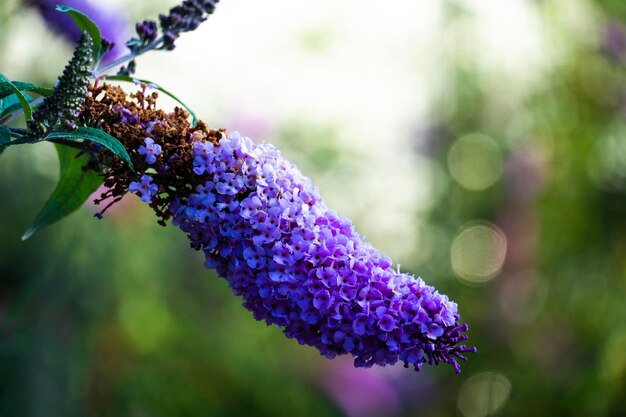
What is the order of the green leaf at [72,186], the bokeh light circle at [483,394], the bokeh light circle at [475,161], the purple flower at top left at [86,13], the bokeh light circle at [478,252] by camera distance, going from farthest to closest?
the bokeh light circle at [475,161], the bokeh light circle at [478,252], the bokeh light circle at [483,394], the purple flower at top left at [86,13], the green leaf at [72,186]

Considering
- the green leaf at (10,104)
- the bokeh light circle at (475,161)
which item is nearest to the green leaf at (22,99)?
the green leaf at (10,104)

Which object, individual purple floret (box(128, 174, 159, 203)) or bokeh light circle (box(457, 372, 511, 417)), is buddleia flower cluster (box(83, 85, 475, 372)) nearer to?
individual purple floret (box(128, 174, 159, 203))

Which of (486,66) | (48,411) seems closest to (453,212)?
(486,66)

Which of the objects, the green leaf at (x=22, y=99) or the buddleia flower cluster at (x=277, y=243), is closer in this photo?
the green leaf at (x=22, y=99)

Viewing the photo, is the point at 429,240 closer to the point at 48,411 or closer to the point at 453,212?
the point at 453,212

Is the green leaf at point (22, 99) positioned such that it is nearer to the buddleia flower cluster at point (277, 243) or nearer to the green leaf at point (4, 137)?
the green leaf at point (4, 137)

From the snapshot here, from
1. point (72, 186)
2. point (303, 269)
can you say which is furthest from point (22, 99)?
point (303, 269)
